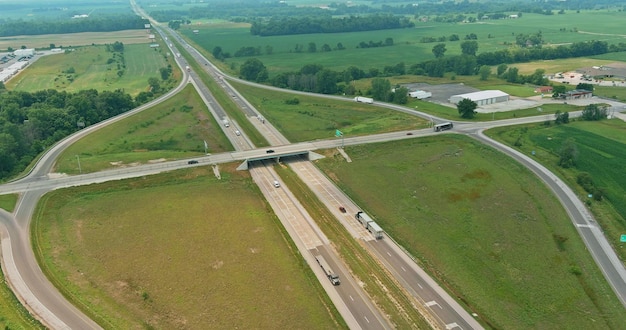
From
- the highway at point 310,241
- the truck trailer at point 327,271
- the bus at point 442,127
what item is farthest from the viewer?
the bus at point 442,127

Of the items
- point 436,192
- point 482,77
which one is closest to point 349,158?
point 436,192

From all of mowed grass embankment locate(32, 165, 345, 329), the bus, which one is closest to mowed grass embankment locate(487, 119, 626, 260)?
the bus

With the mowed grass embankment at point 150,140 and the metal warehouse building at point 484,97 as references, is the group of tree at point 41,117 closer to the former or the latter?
the mowed grass embankment at point 150,140

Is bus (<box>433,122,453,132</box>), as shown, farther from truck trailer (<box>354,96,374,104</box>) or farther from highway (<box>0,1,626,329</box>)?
truck trailer (<box>354,96,374,104</box>)

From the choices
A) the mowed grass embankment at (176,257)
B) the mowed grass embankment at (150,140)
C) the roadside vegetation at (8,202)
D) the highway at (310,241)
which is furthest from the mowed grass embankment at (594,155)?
the roadside vegetation at (8,202)

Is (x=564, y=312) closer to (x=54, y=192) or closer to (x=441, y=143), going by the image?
(x=441, y=143)

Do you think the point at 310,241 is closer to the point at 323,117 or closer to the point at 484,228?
the point at 484,228
